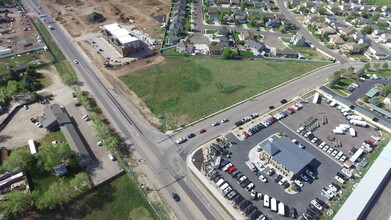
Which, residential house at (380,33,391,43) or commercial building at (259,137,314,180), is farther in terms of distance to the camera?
residential house at (380,33,391,43)

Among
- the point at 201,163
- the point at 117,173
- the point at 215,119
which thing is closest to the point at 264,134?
the point at 215,119

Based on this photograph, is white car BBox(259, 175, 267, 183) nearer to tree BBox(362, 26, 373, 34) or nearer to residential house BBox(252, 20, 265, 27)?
residential house BBox(252, 20, 265, 27)

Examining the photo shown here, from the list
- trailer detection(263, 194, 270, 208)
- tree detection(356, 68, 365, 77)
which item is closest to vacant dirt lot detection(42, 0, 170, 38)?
tree detection(356, 68, 365, 77)

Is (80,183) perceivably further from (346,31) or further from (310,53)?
(346,31)

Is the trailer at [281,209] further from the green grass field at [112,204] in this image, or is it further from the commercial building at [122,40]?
the commercial building at [122,40]

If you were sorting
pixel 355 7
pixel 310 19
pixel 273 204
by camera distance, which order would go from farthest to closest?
pixel 355 7, pixel 310 19, pixel 273 204

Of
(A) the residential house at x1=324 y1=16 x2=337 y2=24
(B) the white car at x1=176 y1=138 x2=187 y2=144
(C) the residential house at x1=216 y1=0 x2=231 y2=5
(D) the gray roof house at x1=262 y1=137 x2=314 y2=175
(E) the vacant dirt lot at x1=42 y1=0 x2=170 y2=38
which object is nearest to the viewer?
(D) the gray roof house at x1=262 y1=137 x2=314 y2=175

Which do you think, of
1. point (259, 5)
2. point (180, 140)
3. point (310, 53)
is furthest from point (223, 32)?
point (180, 140)

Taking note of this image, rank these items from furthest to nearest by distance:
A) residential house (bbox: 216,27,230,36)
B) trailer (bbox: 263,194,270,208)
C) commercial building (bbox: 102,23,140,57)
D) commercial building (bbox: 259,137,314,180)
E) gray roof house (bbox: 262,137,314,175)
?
residential house (bbox: 216,27,230,36), commercial building (bbox: 102,23,140,57), commercial building (bbox: 259,137,314,180), gray roof house (bbox: 262,137,314,175), trailer (bbox: 263,194,270,208)
